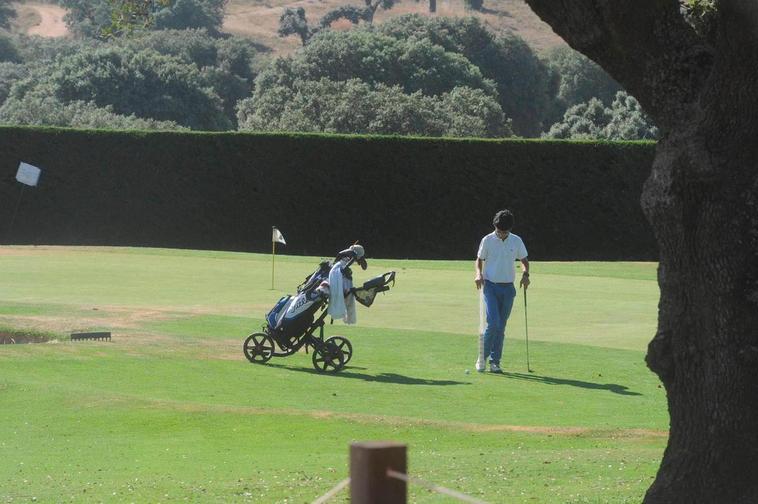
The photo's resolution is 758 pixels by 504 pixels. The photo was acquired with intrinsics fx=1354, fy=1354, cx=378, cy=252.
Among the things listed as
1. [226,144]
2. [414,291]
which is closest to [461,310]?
[414,291]

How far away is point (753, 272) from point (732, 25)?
3.84 feet

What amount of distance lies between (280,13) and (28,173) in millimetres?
106470

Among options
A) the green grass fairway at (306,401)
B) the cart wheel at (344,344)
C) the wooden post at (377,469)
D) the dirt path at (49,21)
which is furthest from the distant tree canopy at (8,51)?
the wooden post at (377,469)

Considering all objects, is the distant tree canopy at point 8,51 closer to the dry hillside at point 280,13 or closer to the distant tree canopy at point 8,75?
the distant tree canopy at point 8,75

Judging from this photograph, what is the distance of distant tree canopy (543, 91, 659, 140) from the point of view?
58594 millimetres

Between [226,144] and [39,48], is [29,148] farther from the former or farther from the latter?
[39,48]

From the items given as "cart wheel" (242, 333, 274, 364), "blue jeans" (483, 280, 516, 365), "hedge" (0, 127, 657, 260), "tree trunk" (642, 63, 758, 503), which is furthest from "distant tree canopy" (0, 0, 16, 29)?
"tree trunk" (642, 63, 758, 503)

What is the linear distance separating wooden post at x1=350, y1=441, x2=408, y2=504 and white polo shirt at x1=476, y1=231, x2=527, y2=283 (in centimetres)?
1061

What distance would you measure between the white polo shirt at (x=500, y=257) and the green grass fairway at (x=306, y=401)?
1069 millimetres

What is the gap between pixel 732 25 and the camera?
20.4ft

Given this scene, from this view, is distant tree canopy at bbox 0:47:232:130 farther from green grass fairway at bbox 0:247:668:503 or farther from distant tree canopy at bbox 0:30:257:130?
green grass fairway at bbox 0:247:668:503

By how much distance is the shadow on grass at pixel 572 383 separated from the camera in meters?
13.2

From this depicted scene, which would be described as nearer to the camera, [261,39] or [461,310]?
[461,310]

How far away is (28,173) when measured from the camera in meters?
33.8
